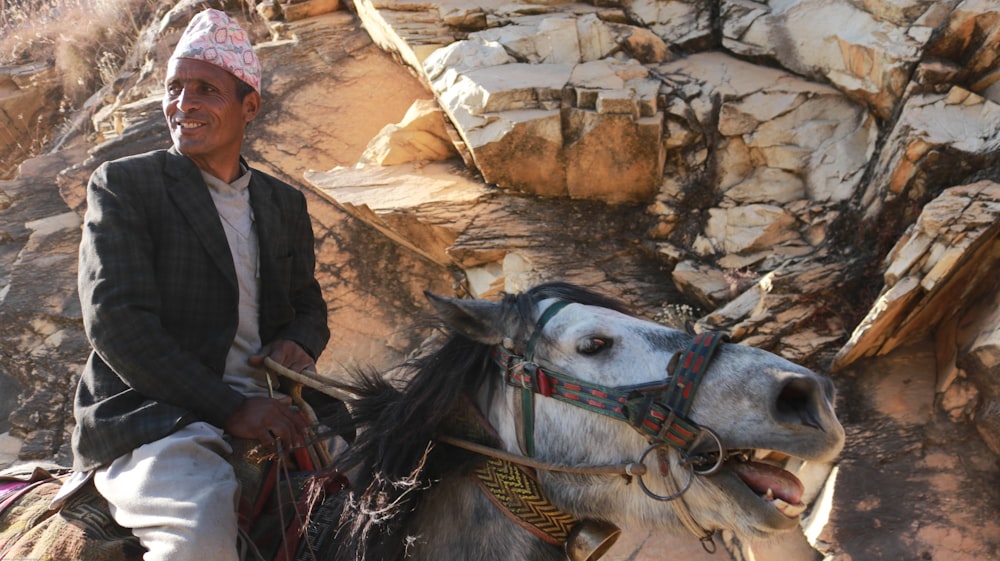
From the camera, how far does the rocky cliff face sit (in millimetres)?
4359

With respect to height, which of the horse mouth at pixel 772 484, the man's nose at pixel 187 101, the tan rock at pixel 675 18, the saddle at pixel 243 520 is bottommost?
the tan rock at pixel 675 18

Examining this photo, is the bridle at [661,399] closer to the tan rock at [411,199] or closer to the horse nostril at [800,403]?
the horse nostril at [800,403]

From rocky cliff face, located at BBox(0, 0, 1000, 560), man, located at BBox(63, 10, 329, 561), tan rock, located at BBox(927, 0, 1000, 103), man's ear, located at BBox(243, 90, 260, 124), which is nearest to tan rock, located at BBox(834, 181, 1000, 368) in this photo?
rocky cliff face, located at BBox(0, 0, 1000, 560)

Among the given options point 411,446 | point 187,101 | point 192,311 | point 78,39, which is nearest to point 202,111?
point 187,101

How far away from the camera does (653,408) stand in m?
1.74

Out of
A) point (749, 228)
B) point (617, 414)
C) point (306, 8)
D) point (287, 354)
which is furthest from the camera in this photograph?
point (306, 8)

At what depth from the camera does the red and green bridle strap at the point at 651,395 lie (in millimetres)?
1715

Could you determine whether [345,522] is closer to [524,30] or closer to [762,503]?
[762,503]

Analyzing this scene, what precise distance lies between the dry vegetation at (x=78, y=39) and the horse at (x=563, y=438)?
10.7 m

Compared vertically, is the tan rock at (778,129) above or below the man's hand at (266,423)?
below

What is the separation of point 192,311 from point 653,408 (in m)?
1.51

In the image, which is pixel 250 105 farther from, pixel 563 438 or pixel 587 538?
pixel 587 538

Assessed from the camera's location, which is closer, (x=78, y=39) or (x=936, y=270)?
(x=936, y=270)

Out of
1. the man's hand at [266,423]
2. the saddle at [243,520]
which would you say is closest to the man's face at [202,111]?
the man's hand at [266,423]
